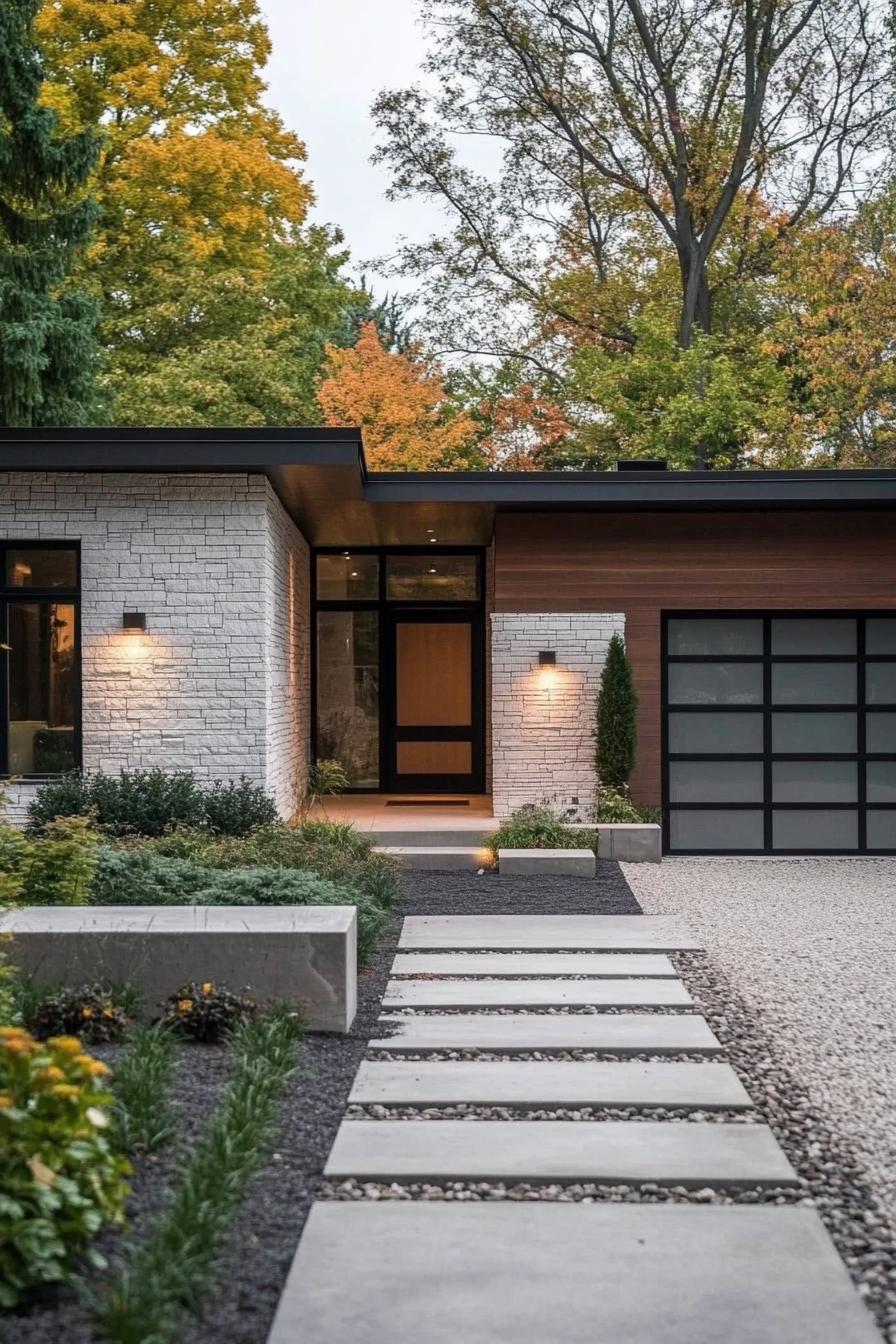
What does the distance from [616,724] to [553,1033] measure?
20.0 feet

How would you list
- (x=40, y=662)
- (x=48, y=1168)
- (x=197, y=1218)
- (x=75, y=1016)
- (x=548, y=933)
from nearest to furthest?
(x=48, y=1168) < (x=197, y=1218) < (x=75, y=1016) < (x=548, y=933) < (x=40, y=662)

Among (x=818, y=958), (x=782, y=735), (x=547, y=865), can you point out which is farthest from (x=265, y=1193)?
(x=782, y=735)

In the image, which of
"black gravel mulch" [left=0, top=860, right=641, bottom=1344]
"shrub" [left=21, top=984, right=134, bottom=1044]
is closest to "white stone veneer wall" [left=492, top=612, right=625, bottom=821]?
"black gravel mulch" [left=0, top=860, right=641, bottom=1344]

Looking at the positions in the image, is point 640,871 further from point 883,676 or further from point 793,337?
point 793,337

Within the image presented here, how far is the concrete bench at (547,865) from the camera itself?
9852 mm

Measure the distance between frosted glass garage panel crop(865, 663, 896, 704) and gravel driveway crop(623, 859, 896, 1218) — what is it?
4.89 ft

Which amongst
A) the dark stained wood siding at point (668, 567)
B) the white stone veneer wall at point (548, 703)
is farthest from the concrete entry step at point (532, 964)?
the dark stained wood siding at point (668, 567)

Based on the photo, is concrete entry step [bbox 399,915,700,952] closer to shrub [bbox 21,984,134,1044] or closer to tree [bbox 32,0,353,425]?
shrub [bbox 21,984,134,1044]

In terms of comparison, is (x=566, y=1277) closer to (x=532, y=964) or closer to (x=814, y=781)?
(x=532, y=964)

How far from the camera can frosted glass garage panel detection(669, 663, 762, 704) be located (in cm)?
1167

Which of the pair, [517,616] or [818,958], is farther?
[517,616]

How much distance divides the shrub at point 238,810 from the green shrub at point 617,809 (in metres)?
3.03

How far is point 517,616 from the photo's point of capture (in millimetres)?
11547

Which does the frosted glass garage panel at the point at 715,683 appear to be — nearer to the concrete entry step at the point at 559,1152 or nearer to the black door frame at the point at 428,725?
the black door frame at the point at 428,725
